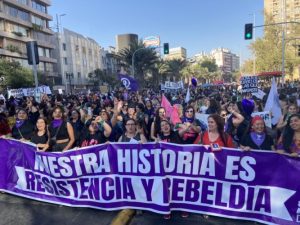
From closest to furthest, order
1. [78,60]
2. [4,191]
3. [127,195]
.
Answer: [127,195]
[4,191]
[78,60]

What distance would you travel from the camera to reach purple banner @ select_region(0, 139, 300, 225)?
409cm

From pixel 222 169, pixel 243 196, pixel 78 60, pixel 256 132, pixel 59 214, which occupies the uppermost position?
pixel 78 60

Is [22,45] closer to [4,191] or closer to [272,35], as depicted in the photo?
[272,35]

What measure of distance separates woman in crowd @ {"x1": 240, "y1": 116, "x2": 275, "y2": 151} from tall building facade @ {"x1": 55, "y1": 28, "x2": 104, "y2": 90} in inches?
2347

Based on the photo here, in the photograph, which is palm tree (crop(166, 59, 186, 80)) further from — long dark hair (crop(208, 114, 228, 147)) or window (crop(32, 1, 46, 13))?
long dark hair (crop(208, 114, 228, 147))

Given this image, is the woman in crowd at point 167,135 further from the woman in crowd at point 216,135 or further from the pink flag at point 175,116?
the pink flag at point 175,116

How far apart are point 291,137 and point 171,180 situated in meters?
1.77

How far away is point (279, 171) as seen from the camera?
406 centimetres

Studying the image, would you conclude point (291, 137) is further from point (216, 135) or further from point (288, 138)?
point (216, 135)

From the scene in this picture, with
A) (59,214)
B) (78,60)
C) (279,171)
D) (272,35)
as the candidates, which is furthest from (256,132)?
(78,60)

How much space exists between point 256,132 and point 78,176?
8.83 ft

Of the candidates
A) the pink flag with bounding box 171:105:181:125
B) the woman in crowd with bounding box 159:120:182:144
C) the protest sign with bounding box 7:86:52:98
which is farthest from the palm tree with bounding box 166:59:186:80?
the woman in crowd with bounding box 159:120:182:144

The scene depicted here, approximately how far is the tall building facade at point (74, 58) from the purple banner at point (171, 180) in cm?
5882

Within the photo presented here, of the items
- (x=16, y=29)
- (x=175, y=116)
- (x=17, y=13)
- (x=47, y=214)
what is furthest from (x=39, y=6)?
(x=47, y=214)
